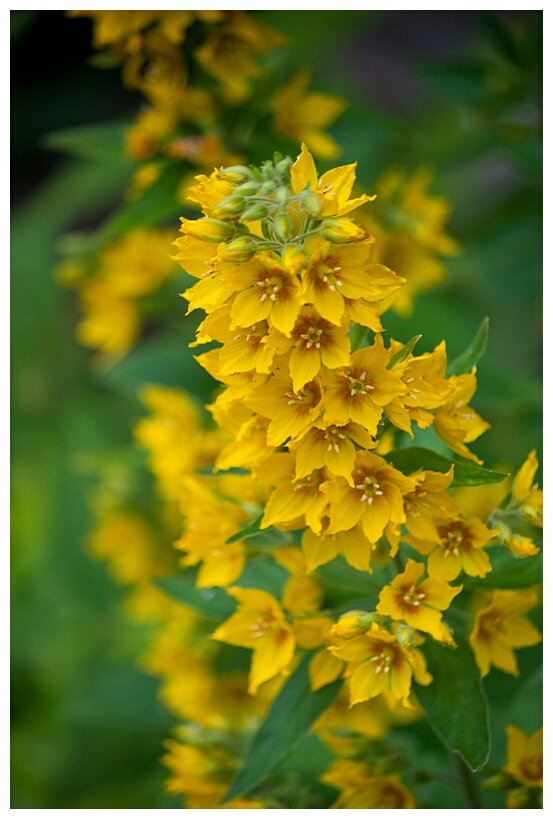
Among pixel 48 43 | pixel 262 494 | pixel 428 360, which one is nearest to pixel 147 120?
pixel 262 494

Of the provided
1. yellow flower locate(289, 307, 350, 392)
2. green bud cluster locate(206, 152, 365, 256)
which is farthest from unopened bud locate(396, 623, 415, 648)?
green bud cluster locate(206, 152, 365, 256)

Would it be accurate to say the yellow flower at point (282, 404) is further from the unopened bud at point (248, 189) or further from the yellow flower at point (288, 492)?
the unopened bud at point (248, 189)

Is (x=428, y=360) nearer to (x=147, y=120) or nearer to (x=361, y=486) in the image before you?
(x=361, y=486)

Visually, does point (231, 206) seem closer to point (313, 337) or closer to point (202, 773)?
point (313, 337)

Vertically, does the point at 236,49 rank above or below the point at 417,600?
above

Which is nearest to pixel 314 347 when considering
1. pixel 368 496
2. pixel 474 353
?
pixel 368 496

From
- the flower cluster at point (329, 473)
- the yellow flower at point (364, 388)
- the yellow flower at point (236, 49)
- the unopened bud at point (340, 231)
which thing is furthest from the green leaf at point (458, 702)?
the yellow flower at point (236, 49)
